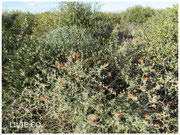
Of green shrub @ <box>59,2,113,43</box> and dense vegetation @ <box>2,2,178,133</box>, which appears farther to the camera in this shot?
green shrub @ <box>59,2,113,43</box>

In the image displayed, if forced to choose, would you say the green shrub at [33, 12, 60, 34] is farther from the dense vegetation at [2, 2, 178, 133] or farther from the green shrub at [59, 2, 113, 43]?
the dense vegetation at [2, 2, 178, 133]

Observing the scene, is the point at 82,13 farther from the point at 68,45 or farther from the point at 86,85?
the point at 86,85

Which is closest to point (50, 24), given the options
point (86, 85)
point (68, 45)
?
point (68, 45)

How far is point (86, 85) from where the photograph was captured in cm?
243

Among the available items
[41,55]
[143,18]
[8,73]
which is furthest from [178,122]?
[143,18]

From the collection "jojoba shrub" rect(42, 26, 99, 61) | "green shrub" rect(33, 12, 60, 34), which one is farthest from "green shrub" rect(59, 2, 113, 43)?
"jojoba shrub" rect(42, 26, 99, 61)

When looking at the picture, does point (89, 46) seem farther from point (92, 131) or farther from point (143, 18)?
point (143, 18)

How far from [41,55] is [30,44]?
40 cm

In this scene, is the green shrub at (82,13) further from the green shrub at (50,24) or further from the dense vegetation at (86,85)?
the dense vegetation at (86,85)

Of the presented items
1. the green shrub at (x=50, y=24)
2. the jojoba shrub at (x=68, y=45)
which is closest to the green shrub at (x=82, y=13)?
the green shrub at (x=50, y=24)

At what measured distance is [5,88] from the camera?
256 centimetres

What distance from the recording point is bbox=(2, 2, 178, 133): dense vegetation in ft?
6.55

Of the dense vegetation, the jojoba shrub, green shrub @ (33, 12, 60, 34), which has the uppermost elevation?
green shrub @ (33, 12, 60, 34)

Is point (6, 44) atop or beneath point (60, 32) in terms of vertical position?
beneath
